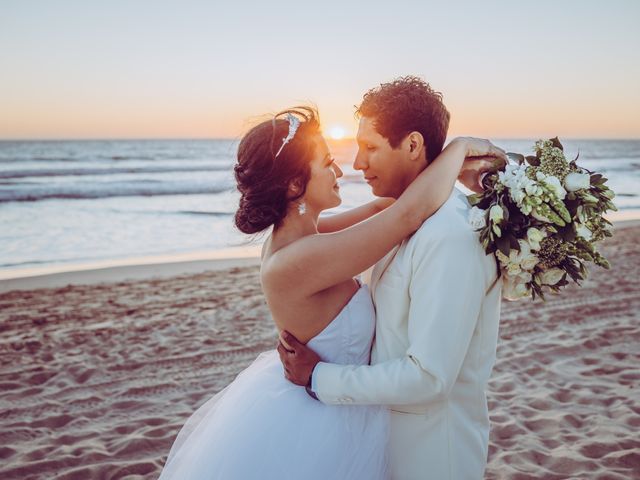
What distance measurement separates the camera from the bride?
8.09 feet

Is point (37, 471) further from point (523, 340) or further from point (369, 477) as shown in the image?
point (523, 340)

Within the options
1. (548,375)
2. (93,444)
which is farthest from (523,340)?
(93,444)

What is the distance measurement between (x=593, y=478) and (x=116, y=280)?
8050 millimetres

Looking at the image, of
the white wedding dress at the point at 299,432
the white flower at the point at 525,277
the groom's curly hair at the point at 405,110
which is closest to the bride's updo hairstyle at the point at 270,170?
the groom's curly hair at the point at 405,110

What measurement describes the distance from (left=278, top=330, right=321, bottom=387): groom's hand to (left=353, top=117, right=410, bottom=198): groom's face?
862 millimetres

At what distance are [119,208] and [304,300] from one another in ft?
59.6

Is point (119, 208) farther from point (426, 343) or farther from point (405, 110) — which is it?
point (426, 343)

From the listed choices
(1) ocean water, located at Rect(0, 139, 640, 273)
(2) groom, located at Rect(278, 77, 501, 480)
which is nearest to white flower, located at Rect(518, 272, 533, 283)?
(2) groom, located at Rect(278, 77, 501, 480)

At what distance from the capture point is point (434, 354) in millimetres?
2254

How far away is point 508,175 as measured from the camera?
247 cm

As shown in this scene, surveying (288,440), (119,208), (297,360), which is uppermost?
(297,360)

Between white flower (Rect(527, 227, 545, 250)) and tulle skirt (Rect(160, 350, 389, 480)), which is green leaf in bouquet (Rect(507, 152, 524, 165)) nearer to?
white flower (Rect(527, 227, 545, 250))

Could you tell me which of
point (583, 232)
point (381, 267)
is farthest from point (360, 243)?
point (583, 232)

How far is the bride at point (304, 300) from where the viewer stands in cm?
247
